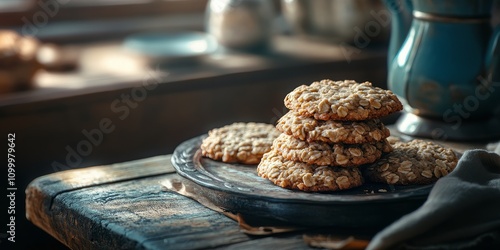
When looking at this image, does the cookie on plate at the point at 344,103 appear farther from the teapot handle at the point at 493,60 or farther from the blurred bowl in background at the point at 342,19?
the blurred bowl in background at the point at 342,19

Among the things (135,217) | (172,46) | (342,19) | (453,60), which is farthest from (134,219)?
(342,19)

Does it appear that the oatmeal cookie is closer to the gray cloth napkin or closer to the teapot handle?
the gray cloth napkin

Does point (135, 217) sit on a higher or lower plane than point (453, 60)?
lower

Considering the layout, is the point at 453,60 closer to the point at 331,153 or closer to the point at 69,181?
the point at 331,153

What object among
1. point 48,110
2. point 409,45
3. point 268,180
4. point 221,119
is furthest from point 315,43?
point 268,180

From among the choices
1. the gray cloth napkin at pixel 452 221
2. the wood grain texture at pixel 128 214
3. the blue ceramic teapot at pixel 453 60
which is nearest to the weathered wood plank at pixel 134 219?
the wood grain texture at pixel 128 214

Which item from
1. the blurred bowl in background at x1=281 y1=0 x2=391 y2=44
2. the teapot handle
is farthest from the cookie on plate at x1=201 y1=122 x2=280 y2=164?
the blurred bowl in background at x1=281 y1=0 x2=391 y2=44
